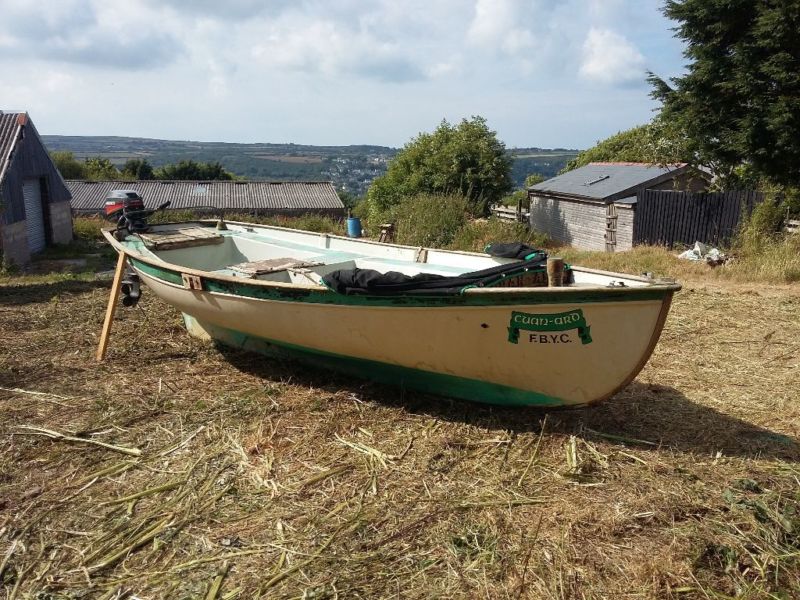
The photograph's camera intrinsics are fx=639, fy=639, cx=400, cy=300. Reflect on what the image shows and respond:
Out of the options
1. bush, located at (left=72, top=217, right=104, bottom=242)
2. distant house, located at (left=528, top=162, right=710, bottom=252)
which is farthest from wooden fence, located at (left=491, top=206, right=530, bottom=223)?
bush, located at (left=72, top=217, right=104, bottom=242)

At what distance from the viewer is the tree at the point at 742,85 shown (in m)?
14.3

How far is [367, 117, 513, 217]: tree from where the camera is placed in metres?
30.0

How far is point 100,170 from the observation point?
207ft

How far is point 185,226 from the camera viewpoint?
32.8ft

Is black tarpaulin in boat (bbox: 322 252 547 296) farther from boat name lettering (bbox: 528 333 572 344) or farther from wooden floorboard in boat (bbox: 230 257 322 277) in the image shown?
wooden floorboard in boat (bbox: 230 257 322 277)

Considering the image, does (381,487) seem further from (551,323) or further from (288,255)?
(288,255)

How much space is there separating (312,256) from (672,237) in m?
13.7

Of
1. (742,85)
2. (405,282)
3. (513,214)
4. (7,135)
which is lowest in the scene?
(513,214)

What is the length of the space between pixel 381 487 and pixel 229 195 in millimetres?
47367

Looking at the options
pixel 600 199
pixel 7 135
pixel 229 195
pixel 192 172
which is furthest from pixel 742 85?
pixel 192 172

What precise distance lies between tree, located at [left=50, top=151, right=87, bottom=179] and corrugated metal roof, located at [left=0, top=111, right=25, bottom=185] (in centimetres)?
4432

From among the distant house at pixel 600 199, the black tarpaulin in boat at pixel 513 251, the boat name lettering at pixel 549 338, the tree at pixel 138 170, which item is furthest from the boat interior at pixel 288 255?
the tree at pixel 138 170

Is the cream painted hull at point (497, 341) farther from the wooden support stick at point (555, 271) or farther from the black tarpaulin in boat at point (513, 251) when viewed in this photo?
the black tarpaulin in boat at point (513, 251)

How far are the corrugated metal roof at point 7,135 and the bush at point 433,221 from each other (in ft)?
36.7
